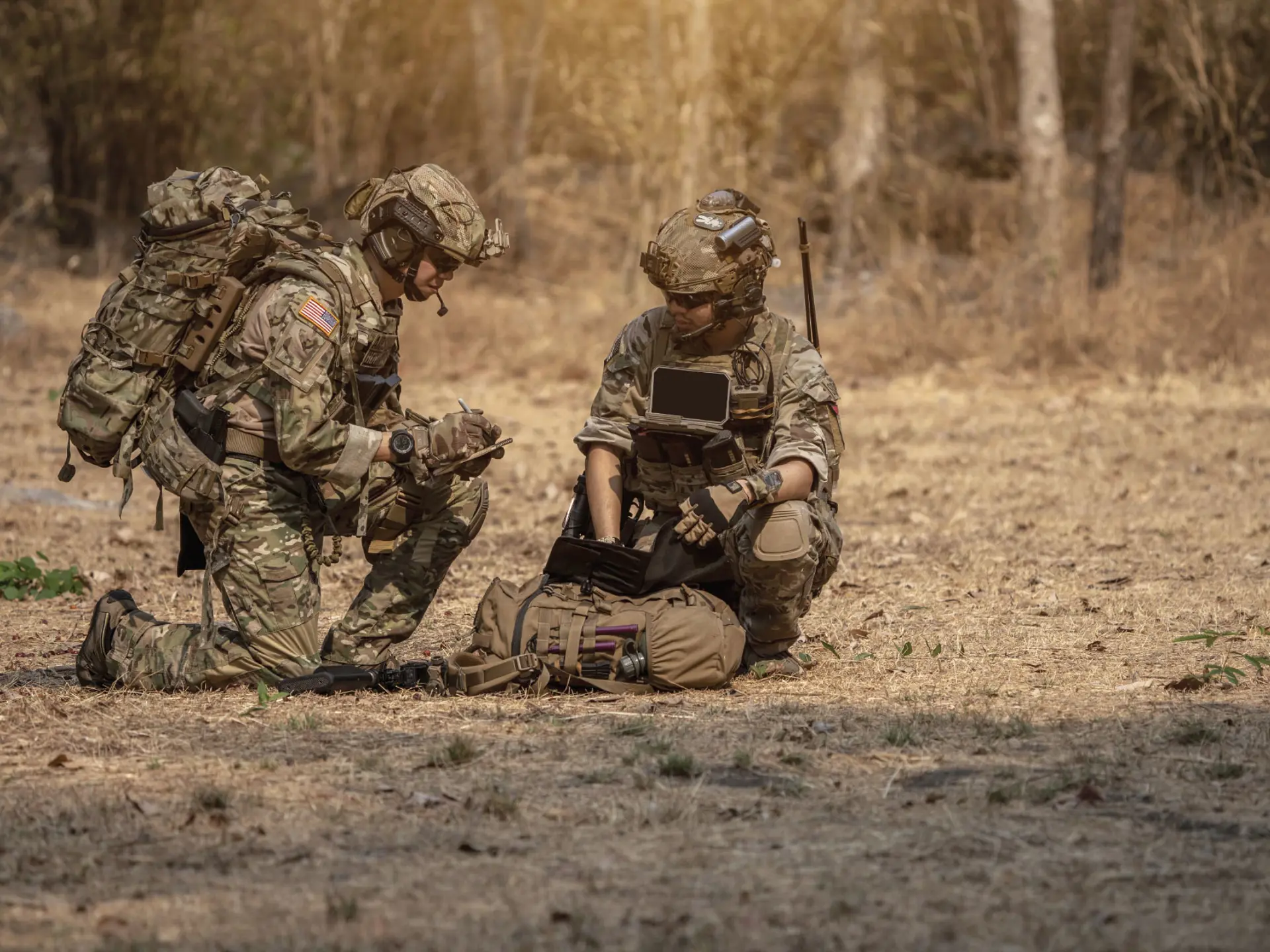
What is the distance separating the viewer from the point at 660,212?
1738 cm

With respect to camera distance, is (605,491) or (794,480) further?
(605,491)

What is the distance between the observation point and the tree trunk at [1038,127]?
16172 mm

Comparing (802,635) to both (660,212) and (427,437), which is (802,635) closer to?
(427,437)

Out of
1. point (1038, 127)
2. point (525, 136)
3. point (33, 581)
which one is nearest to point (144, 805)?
point (33, 581)

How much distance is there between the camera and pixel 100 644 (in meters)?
6.12

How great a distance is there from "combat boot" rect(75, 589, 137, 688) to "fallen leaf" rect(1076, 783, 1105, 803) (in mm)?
3361

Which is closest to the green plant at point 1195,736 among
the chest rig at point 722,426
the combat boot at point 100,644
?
the chest rig at point 722,426

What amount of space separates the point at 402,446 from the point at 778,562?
4.33ft

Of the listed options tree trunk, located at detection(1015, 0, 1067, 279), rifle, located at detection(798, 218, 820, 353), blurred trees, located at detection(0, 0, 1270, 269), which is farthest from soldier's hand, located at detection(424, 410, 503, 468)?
tree trunk, located at detection(1015, 0, 1067, 279)

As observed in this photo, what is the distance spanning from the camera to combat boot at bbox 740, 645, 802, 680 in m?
6.28

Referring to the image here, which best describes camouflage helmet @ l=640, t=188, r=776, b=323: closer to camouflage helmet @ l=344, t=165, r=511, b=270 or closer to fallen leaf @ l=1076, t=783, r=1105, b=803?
camouflage helmet @ l=344, t=165, r=511, b=270

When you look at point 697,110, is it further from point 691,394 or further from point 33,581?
point 691,394

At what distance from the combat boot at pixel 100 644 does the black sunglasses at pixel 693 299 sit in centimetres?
220

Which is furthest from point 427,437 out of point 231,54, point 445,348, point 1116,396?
point 231,54
